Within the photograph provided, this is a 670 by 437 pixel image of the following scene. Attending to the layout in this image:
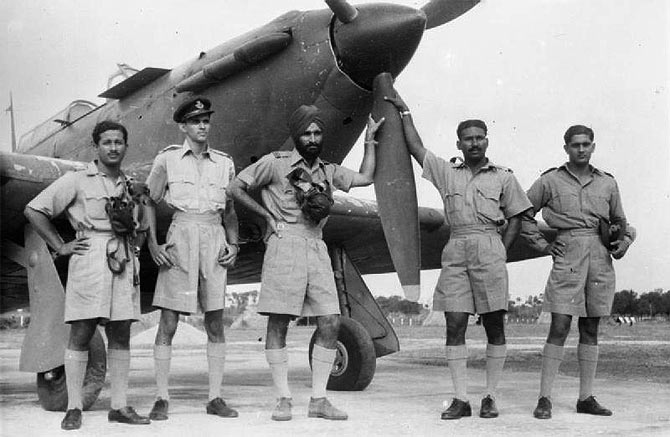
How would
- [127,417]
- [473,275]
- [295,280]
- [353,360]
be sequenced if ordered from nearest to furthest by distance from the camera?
[127,417] < [295,280] < [473,275] < [353,360]

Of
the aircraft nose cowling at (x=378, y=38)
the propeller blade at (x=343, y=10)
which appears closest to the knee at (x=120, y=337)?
the aircraft nose cowling at (x=378, y=38)

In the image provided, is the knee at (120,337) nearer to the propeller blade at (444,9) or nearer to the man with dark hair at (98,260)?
the man with dark hair at (98,260)

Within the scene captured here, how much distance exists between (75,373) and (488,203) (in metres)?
2.58

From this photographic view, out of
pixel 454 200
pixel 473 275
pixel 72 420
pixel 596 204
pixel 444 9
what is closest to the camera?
pixel 72 420

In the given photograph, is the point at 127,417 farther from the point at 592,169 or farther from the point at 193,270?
the point at 592,169

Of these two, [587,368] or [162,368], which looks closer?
[162,368]

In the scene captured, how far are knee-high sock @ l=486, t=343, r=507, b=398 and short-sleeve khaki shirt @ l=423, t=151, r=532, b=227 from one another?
75 cm

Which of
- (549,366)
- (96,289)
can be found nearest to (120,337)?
(96,289)

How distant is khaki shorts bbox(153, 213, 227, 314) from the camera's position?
167 inches

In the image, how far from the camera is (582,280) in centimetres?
461

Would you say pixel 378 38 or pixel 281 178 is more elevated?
pixel 378 38

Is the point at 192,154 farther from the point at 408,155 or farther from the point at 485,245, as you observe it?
the point at 485,245

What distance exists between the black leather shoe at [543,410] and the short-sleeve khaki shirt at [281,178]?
1686 mm

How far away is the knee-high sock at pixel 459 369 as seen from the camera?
14.4 feet
